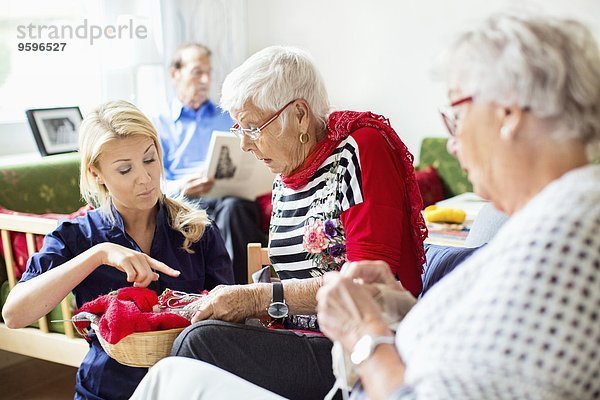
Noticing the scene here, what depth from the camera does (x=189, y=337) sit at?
5.48 ft

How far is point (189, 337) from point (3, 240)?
134 centimetres

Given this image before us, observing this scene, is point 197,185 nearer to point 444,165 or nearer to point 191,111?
point 191,111

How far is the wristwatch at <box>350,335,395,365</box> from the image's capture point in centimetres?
118

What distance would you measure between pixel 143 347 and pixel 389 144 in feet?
2.35

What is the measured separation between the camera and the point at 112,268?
6.72 ft

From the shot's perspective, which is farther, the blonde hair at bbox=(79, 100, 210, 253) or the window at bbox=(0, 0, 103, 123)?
the window at bbox=(0, 0, 103, 123)

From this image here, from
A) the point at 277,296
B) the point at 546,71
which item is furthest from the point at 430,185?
the point at 546,71

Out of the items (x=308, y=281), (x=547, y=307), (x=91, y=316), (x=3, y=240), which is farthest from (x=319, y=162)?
(x=3, y=240)

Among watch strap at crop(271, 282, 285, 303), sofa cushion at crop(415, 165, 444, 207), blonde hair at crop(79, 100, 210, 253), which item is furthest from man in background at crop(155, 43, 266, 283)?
watch strap at crop(271, 282, 285, 303)

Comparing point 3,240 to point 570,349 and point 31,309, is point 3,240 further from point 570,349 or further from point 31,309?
point 570,349

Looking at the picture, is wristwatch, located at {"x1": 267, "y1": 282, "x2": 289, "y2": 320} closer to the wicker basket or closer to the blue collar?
the wicker basket

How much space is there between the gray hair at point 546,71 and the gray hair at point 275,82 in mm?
817

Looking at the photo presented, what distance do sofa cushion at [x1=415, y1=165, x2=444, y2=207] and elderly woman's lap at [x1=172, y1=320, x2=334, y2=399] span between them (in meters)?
2.47

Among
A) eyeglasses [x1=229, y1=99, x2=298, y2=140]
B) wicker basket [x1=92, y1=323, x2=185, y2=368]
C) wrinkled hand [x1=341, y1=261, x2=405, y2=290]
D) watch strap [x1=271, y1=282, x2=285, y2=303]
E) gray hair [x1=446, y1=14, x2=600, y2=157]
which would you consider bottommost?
wicker basket [x1=92, y1=323, x2=185, y2=368]
